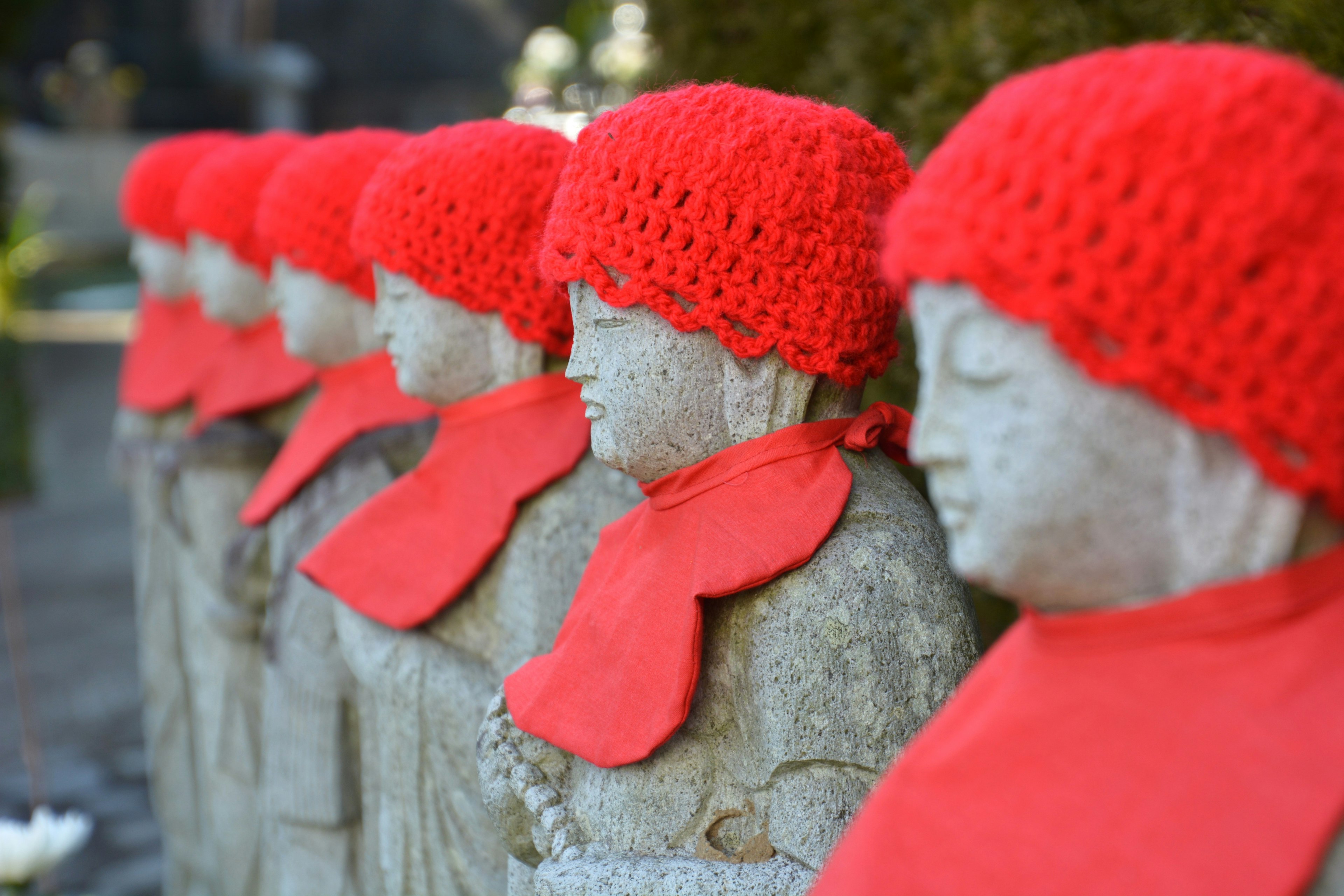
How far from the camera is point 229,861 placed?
157 inches

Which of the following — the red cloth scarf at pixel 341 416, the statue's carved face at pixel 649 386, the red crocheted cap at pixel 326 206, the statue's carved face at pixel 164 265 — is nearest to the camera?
the statue's carved face at pixel 649 386

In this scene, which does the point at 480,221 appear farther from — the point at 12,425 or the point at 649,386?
the point at 12,425

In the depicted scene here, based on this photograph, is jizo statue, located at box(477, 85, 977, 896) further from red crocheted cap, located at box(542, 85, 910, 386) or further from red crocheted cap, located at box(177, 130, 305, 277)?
red crocheted cap, located at box(177, 130, 305, 277)

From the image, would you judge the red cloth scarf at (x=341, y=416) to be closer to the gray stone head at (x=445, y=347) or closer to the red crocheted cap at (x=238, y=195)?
the gray stone head at (x=445, y=347)

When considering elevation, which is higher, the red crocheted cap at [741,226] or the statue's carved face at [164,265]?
the red crocheted cap at [741,226]

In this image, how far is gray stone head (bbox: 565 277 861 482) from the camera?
1773 mm

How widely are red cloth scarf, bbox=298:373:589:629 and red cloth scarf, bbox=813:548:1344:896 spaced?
1.27 meters

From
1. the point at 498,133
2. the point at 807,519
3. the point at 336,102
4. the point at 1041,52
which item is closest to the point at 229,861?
the point at 498,133

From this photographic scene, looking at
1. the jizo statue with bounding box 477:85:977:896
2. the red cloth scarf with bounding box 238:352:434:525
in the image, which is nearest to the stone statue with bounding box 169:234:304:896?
the red cloth scarf with bounding box 238:352:434:525

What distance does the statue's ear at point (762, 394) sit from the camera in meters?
1.78

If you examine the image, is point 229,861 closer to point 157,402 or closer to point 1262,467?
point 157,402

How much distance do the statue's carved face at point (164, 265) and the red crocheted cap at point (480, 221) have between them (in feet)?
7.74

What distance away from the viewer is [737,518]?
1.74 m

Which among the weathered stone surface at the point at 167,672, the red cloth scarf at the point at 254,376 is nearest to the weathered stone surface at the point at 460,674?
the red cloth scarf at the point at 254,376
